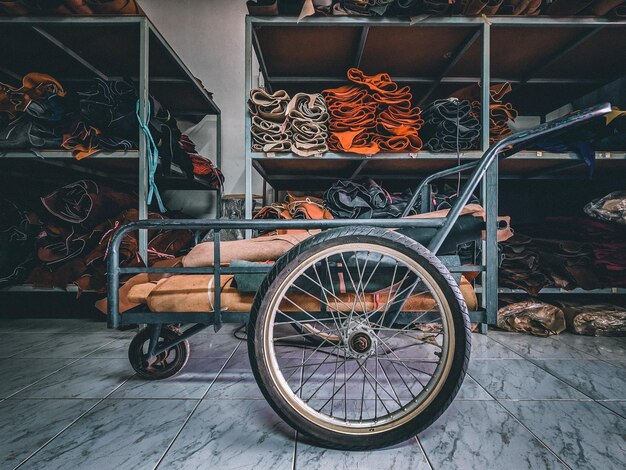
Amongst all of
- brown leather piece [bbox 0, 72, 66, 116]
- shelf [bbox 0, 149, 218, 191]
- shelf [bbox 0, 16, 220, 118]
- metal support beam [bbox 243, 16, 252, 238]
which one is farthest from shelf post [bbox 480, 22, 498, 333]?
brown leather piece [bbox 0, 72, 66, 116]

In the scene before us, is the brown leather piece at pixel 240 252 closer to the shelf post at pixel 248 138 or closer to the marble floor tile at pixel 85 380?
the marble floor tile at pixel 85 380

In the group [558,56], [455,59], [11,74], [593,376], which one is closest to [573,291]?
[593,376]

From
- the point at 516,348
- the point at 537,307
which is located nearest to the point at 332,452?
the point at 516,348

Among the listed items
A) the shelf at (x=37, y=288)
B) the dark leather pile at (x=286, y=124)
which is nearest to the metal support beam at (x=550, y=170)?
the dark leather pile at (x=286, y=124)

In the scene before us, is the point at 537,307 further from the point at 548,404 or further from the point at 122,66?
the point at 122,66

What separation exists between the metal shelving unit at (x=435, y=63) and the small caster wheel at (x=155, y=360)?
82 cm

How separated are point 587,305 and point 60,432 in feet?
8.46

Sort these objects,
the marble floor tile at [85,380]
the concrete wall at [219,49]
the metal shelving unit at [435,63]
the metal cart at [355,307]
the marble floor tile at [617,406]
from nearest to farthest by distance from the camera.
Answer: the metal cart at [355,307] < the marble floor tile at [617,406] < the marble floor tile at [85,380] < the metal shelving unit at [435,63] < the concrete wall at [219,49]

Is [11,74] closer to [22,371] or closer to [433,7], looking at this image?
[22,371]

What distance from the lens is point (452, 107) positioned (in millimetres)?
1749

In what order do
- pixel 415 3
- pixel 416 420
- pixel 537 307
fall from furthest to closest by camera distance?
pixel 537 307 → pixel 415 3 → pixel 416 420

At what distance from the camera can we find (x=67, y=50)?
1.96 m

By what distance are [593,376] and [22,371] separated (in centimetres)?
238

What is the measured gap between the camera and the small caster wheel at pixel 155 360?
110 cm
